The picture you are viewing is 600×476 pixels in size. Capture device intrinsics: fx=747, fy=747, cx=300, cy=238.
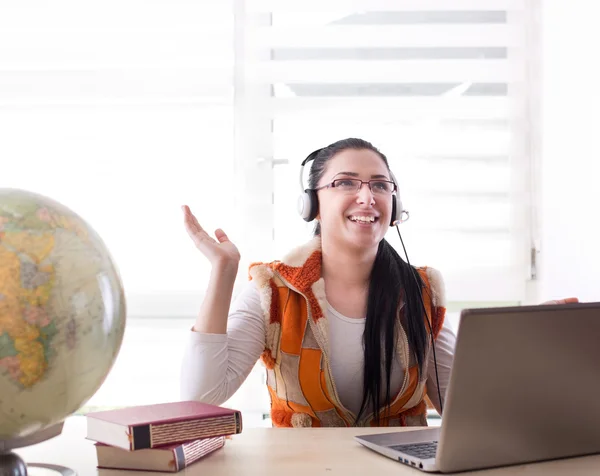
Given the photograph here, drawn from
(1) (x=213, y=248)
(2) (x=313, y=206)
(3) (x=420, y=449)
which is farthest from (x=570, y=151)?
(3) (x=420, y=449)

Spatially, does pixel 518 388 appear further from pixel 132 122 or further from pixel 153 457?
pixel 132 122

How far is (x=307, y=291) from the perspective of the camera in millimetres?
1743

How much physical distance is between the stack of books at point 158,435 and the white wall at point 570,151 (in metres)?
1.54

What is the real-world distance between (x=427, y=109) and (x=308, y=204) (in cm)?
87

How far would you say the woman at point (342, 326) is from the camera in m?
1.68

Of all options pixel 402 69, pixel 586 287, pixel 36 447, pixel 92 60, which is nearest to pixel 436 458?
pixel 36 447

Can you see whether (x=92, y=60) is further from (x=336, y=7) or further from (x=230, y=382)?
(x=230, y=382)

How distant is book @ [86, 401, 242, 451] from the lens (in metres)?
1.02

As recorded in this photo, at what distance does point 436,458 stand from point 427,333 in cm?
78

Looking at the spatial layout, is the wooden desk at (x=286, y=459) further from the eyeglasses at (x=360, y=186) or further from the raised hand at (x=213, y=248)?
the eyeglasses at (x=360, y=186)

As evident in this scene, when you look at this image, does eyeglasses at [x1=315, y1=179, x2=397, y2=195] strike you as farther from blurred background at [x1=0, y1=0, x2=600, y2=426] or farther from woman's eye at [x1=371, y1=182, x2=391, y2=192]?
blurred background at [x1=0, y1=0, x2=600, y2=426]

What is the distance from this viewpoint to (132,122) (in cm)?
254

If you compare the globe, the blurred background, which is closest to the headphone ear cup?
the blurred background

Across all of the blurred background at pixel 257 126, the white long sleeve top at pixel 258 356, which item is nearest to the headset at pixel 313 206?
the white long sleeve top at pixel 258 356
